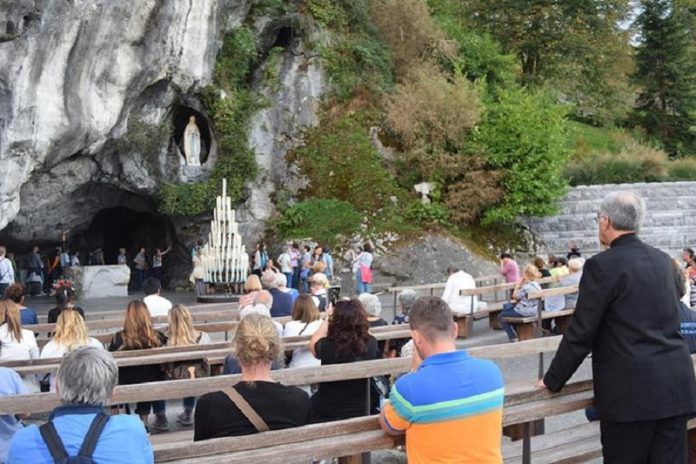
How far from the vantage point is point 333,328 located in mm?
5496

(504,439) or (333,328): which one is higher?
(333,328)

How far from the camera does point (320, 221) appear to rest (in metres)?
23.8

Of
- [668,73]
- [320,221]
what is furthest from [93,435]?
[668,73]

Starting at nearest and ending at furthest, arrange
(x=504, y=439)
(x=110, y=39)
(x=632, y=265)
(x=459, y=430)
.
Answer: (x=459, y=430) < (x=632, y=265) < (x=504, y=439) < (x=110, y=39)

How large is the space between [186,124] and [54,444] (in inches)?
902

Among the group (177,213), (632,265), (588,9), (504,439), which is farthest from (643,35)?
(632,265)

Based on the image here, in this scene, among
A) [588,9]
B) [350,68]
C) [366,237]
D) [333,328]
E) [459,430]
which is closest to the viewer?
[459,430]

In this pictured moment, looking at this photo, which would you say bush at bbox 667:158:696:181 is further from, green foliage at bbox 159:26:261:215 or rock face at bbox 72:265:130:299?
rock face at bbox 72:265:130:299

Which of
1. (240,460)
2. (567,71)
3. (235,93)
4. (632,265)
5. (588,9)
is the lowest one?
(240,460)

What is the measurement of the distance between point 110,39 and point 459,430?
61.0 feet

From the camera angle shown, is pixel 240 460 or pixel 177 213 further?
pixel 177 213

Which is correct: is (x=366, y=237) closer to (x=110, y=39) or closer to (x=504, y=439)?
(x=110, y=39)

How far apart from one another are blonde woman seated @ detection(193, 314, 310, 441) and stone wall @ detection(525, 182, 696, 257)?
23.0 metres

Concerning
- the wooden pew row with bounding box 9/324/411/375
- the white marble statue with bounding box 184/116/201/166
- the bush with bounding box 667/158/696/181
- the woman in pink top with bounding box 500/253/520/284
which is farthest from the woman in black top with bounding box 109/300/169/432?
the bush with bounding box 667/158/696/181
